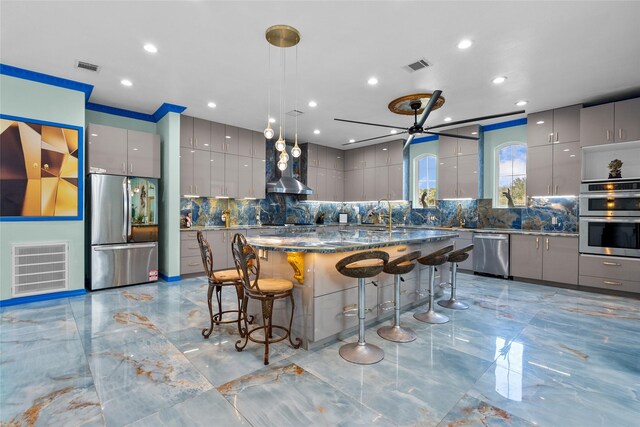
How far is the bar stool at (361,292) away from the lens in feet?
8.05

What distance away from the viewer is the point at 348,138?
24.1 ft

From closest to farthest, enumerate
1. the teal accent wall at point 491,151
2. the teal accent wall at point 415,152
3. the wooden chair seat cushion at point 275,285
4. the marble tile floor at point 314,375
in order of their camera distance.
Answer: the marble tile floor at point 314,375, the wooden chair seat cushion at point 275,285, the teal accent wall at point 491,151, the teal accent wall at point 415,152

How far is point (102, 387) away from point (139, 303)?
6.86 feet

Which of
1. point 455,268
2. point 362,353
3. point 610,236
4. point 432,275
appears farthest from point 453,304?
point 610,236

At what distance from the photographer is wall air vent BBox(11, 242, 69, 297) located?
3.91 meters

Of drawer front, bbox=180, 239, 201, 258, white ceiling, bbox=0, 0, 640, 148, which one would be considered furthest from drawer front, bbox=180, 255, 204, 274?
white ceiling, bbox=0, 0, 640, 148

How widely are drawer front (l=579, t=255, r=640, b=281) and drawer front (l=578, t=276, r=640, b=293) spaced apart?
5 cm

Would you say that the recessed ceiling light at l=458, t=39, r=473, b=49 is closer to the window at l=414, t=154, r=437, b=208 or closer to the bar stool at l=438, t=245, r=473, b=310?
the bar stool at l=438, t=245, r=473, b=310

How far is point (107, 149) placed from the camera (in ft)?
15.5

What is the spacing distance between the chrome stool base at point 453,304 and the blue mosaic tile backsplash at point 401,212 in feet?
6.14

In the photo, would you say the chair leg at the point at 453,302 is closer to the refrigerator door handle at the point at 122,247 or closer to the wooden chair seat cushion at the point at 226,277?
the wooden chair seat cushion at the point at 226,277

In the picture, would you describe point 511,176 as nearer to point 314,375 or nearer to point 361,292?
point 361,292

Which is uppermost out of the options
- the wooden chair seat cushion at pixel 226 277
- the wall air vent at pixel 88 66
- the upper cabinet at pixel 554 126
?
the wall air vent at pixel 88 66

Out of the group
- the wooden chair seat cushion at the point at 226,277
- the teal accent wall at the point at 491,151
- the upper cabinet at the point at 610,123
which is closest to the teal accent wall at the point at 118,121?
the wooden chair seat cushion at the point at 226,277
